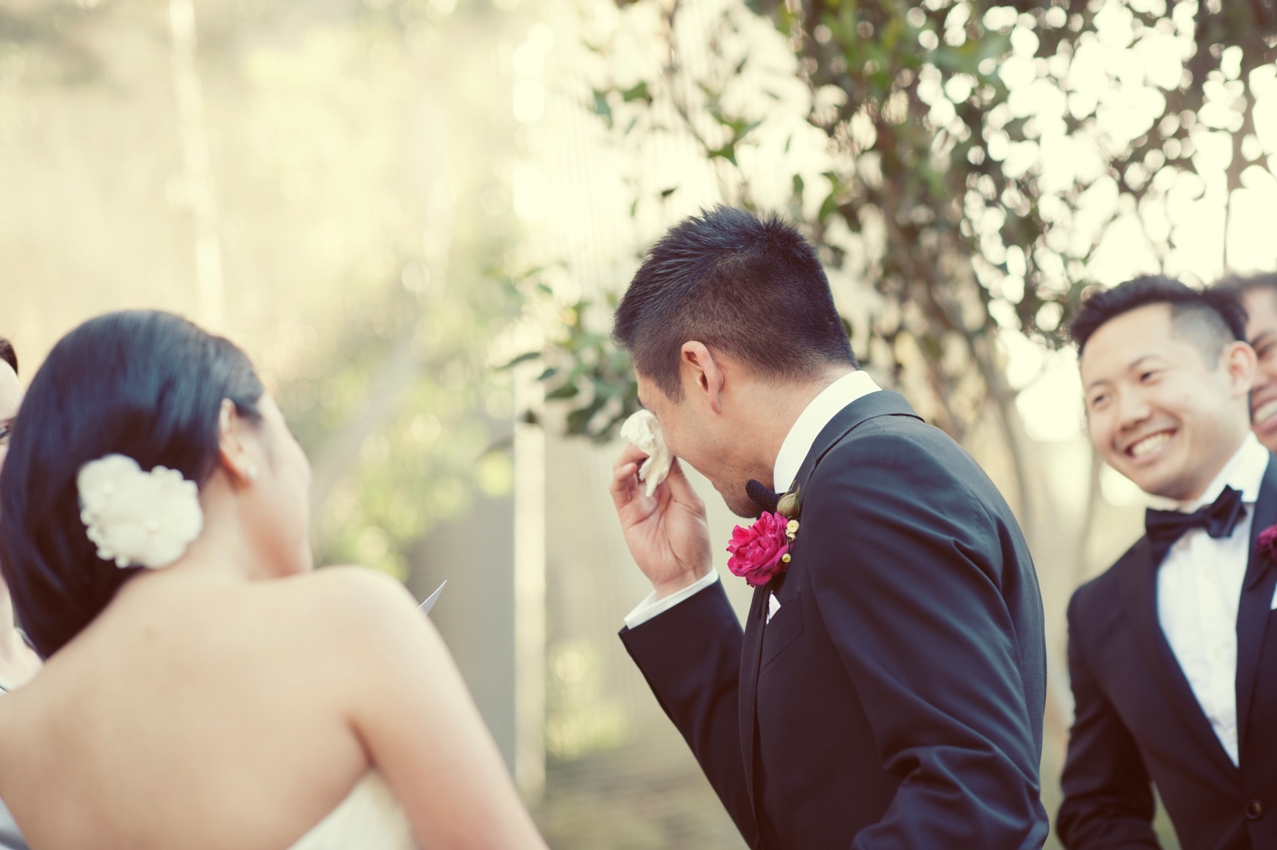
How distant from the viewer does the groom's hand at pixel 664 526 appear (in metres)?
2.20

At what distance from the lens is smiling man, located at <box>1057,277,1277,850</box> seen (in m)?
2.21

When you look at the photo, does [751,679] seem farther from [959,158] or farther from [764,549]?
[959,158]

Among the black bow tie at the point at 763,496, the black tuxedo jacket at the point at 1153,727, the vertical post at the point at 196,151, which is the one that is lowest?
the black tuxedo jacket at the point at 1153,727

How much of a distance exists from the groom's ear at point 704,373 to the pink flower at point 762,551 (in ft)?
0.88

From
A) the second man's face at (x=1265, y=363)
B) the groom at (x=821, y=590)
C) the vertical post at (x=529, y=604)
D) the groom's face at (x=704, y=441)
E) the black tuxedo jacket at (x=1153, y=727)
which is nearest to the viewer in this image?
the groom at (x=821, y=590)

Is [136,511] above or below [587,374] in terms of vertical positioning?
above

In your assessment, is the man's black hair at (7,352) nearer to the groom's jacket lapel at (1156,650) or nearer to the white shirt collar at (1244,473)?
the groom's jacket lapel at (1156,650)

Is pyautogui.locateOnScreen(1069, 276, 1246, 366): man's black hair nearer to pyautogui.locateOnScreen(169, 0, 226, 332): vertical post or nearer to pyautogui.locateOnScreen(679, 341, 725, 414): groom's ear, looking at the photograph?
pyautogui.locateOnScreen(679, 341, 725, 414): groom's ear

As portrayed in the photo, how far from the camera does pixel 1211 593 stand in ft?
7.79

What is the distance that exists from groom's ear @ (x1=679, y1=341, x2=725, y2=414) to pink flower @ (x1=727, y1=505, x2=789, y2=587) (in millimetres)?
267

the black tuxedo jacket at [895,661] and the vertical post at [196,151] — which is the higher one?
the vertical post at [196,151]

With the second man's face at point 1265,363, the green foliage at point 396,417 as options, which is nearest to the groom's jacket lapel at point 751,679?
the second man's face at point 1265,363

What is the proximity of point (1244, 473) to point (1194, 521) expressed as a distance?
17cm

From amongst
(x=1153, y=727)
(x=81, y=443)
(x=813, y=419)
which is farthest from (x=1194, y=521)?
(x=81, y=443)
